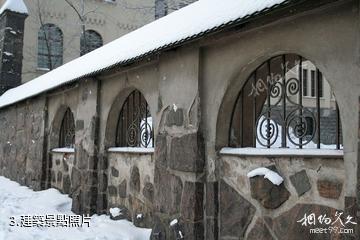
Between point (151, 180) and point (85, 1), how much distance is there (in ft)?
56.4

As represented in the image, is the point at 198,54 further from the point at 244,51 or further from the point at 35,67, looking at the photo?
the point at 35,67

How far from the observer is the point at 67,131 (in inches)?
307

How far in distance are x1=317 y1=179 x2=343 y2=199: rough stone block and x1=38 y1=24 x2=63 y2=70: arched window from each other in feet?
56.5

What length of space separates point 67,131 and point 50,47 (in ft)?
40.3

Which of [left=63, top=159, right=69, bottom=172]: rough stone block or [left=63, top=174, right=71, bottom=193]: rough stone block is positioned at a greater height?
Answer: [left=63, top=159, right=69, bottom=172]: rough stone block

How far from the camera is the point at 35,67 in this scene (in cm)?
1828

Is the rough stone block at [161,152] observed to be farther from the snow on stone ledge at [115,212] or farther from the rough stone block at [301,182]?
the rough stone block at [301,182]

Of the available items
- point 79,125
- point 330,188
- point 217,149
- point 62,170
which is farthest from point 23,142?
point 330,188

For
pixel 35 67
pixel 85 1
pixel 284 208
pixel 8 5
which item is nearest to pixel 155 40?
pixel 284 208

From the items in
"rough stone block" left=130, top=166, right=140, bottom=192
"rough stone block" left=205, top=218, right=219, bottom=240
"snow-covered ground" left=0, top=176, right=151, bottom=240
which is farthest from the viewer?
"rough stone block" left=130, top=166, right=140, bottom=192

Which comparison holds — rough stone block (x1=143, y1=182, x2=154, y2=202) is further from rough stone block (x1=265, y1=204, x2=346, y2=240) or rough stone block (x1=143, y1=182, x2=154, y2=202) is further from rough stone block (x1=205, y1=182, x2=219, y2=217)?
rough stone block (x1=265, y1=204, x2=346, y2=240)

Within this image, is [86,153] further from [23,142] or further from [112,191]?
[23,142]

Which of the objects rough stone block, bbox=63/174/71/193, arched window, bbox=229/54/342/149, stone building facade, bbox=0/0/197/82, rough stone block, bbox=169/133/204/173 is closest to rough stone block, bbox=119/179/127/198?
rough stone block, bbox=169/133/204/173

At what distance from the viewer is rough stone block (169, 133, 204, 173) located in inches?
147
